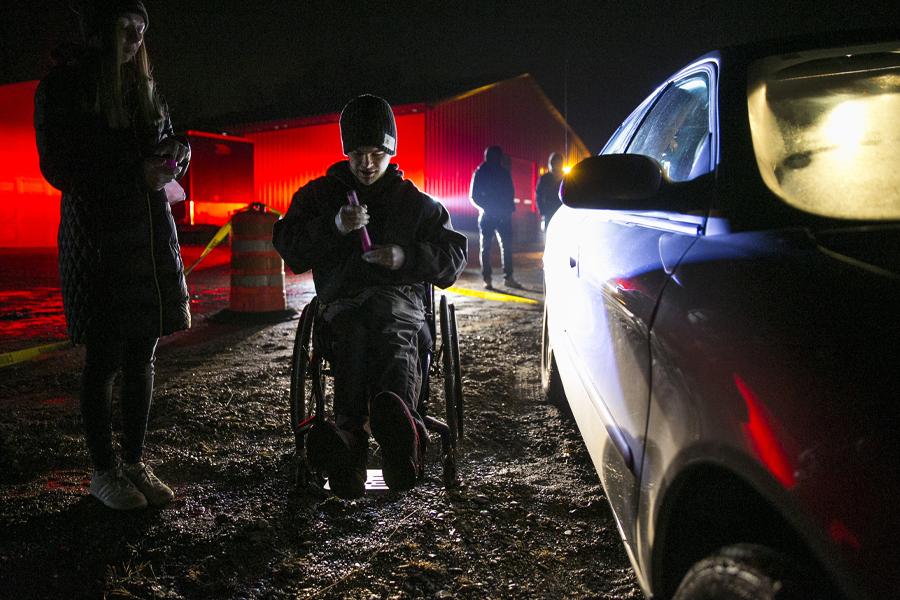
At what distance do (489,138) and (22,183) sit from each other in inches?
532

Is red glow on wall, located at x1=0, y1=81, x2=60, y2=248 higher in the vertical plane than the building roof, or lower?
lower

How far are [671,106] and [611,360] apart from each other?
48.9 inches

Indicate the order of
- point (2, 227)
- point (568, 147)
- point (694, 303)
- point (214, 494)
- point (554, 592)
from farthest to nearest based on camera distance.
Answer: point (568, 147)
point (2, 227)
point (214, 494)
point (554, 592)
point (694, 303)

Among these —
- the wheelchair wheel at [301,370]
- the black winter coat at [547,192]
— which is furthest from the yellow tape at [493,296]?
the wheelchair wheel at [301,370]

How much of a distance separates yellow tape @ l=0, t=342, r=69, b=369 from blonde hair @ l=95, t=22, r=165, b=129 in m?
3.57

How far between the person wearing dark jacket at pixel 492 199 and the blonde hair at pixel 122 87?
24.1 ft

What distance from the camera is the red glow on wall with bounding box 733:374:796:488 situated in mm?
1012

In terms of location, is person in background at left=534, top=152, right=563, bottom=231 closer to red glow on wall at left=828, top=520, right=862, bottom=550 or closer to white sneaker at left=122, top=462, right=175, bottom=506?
white sneaker at left=122, top=462, right=175, bottom=506

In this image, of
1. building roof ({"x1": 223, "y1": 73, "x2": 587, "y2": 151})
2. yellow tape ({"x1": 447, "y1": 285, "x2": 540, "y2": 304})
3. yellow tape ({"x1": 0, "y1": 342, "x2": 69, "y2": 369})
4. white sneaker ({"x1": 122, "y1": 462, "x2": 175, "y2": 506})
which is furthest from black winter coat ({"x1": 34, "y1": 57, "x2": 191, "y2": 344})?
building roof ({"x1": 223, "y1": 73, "x2": 587, "y2": 151})

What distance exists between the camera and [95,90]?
2.36 m

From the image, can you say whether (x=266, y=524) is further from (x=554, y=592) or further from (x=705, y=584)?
(x=705, y=584)

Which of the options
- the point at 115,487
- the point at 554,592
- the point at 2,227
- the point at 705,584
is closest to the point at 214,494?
the point at 115,487

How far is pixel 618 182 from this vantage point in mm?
1866

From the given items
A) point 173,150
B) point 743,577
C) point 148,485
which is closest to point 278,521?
point 148,485
